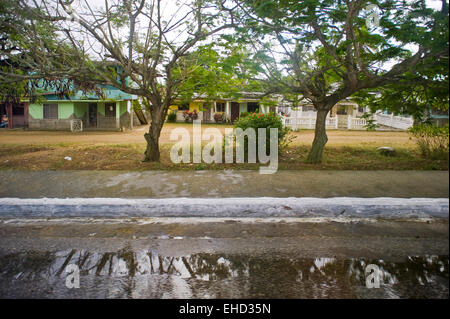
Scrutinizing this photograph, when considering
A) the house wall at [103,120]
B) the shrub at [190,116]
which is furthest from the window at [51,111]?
the shrub at [190,116]

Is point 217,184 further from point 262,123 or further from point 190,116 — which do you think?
point 190,116

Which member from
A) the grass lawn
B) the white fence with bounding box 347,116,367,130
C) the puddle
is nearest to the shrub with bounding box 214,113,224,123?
the white fence with bounding box 347,116,367,130

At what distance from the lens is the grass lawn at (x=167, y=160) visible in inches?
295

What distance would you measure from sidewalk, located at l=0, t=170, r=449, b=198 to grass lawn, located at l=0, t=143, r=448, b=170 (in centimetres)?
69

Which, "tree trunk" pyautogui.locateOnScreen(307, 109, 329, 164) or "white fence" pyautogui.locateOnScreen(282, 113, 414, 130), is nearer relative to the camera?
"tree trunk" pyautogui.locateOnScreen(307, 109, 329, 164)

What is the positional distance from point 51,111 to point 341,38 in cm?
2159

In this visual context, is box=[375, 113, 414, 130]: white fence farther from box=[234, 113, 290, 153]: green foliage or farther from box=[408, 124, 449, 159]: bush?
box=[234, 113, 290, 153]: green foliage

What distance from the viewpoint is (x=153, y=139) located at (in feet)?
26.0

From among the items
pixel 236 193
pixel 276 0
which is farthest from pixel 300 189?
pixel 276 0

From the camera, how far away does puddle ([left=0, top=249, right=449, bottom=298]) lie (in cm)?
232

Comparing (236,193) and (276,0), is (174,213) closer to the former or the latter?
(236,193)

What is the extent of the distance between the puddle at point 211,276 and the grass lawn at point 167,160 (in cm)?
444

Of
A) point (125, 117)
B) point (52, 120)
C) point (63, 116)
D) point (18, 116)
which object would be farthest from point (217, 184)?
point (18, 116)

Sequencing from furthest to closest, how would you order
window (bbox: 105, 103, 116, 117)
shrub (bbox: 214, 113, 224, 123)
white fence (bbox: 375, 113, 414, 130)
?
shrub (bbox: 214, 113, 224, 123) < window (bbox: 105, 103, 116, 117) < white fence (bbox: 375, 113, 414, 130)
